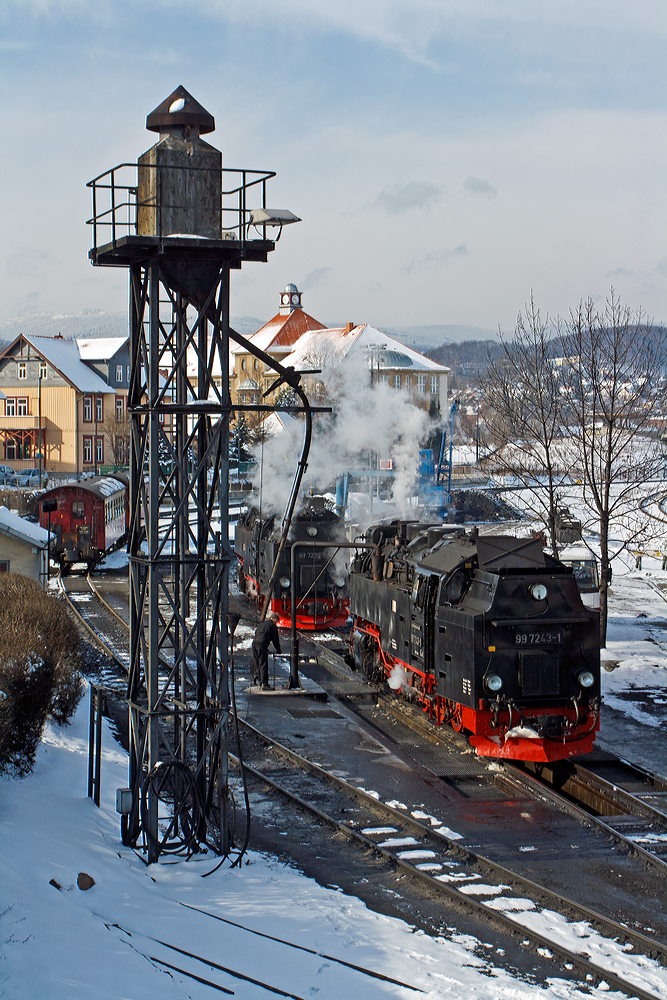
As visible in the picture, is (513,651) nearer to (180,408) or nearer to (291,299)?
(180,408)

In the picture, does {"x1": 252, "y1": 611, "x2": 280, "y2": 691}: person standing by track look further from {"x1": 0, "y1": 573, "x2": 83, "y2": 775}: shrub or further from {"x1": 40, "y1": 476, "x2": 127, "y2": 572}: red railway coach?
{"x1": 40, "y1": 476, "x2": 127, "y2": 572}: red railway coach

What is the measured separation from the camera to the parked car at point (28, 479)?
5919 centimetres

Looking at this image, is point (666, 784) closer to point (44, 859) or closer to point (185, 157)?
point (44, 859)

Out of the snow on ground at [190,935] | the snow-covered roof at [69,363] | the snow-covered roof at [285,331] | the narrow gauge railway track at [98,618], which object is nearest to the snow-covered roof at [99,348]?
the snow-covered roof at [69,363]

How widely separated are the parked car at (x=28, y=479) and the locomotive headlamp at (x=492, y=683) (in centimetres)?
4800

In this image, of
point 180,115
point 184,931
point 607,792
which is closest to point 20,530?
point 180,115

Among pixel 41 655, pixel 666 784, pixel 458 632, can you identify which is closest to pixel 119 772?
pixel 41 655

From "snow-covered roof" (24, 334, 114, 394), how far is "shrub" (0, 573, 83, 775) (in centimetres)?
4934

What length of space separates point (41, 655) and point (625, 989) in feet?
29.7

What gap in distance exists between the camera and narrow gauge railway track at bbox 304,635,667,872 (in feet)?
39.6

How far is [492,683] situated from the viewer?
13977mm

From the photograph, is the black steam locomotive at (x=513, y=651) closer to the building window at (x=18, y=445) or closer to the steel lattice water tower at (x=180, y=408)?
the steel lattice water tower at (x=180, y=408)

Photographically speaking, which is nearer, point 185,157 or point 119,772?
point 185,157

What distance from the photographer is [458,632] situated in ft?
47.9
